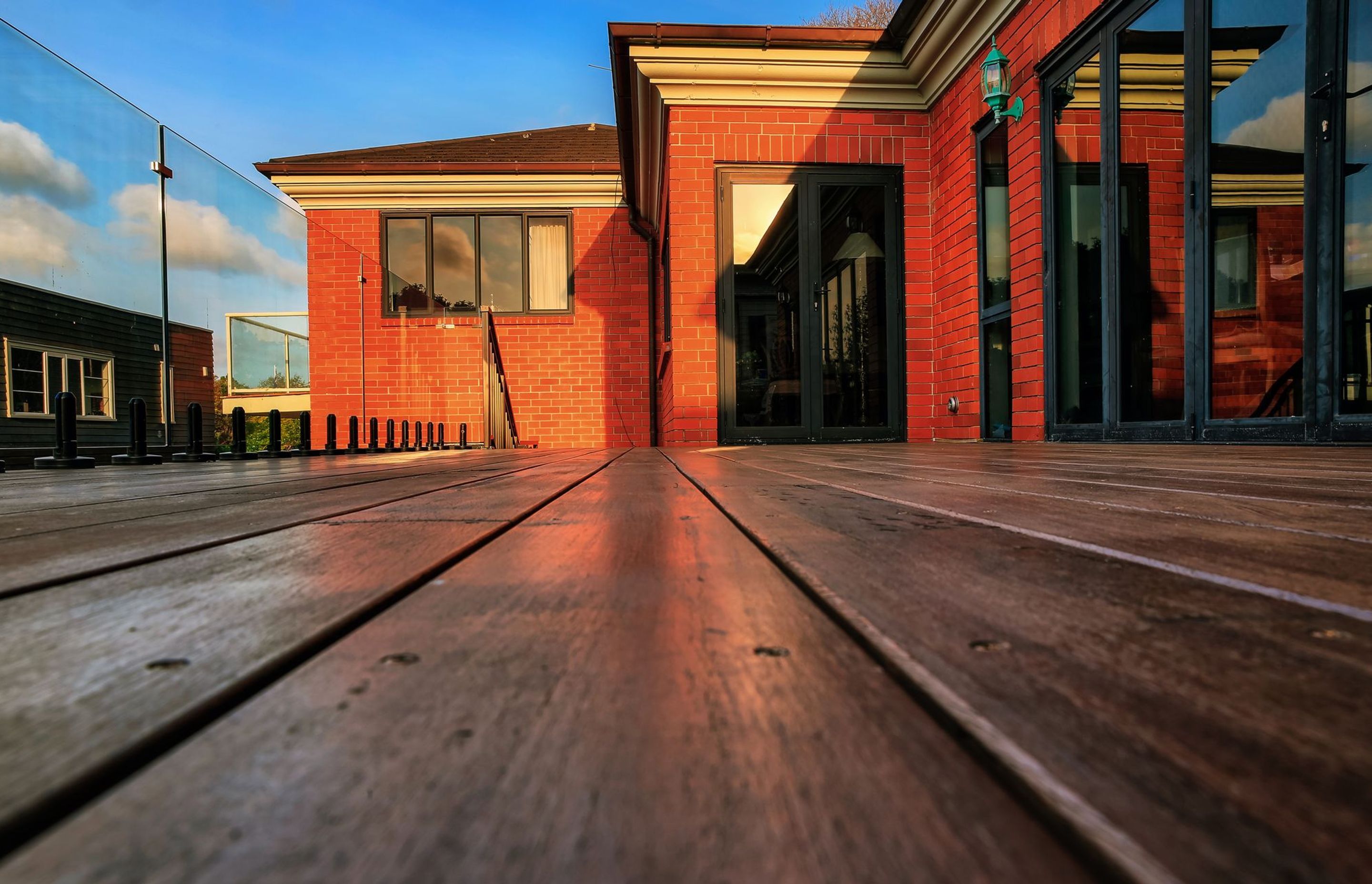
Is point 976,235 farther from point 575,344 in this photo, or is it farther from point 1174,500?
point 575,344

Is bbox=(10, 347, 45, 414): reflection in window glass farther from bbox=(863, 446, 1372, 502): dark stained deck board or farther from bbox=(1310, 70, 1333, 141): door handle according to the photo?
bbox=(1310, 70, 1333, 141): door handle

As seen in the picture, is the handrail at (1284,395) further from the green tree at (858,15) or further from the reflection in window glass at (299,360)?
the green tree at (858,15)

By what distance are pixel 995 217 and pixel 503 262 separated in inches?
235

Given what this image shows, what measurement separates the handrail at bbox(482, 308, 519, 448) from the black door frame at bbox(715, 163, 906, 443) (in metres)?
3.05

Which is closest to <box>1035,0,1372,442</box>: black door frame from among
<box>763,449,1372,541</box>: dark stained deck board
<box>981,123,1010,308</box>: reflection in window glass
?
<box>981,123,1010,308</box>: reflection in window glass

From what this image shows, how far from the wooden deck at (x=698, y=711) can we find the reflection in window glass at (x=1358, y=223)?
243 cm

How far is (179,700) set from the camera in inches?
12.1

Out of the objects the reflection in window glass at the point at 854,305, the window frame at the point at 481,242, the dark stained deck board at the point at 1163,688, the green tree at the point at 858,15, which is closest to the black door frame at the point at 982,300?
the reflection in window glass at the point at 854,305

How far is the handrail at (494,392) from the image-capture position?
7441mm

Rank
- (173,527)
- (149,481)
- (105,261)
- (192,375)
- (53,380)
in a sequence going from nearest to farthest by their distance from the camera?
(173,527)
(149,481)
(53,380)
(105,261)
(192,375)

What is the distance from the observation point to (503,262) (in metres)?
8.81

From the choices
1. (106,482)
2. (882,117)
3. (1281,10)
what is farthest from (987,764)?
(882,117)

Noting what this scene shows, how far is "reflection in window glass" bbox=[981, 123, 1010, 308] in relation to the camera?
14.9ft

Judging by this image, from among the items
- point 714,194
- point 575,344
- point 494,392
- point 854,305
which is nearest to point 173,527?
point 714,194
